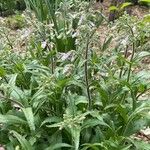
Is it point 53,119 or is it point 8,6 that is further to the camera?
point 8,6

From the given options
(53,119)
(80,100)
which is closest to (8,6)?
(80,100)

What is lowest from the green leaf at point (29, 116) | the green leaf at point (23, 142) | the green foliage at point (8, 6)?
the green foliage at point (8, 6)

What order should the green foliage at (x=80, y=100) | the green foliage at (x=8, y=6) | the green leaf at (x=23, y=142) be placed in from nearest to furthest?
the green leaf at (x=23, y=142), the green foliage at (x=80, y=100), the green foliage at (x=8, y=6)

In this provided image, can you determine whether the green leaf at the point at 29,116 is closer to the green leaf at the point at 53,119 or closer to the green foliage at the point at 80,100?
the green foliage at the point at 80,100

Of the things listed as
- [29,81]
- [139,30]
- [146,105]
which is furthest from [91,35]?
[29,81]

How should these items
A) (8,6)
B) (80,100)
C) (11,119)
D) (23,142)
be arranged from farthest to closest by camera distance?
(8,6) → (80,100) → (11,119) → (23,142)

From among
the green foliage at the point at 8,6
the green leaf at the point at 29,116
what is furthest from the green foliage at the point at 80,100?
the green foliage at the point at 8,6

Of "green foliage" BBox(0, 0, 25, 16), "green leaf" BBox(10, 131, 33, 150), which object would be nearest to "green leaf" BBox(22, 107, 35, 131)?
"green leaf" BBox(10, 131, 33, 150)

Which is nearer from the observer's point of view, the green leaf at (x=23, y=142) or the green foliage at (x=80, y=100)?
the green leaf at (x=23, y=142)

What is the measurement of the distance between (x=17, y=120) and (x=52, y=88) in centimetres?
36

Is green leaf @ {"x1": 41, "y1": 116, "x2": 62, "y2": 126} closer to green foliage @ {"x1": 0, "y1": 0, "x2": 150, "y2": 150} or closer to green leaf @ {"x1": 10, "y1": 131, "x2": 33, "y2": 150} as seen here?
green foliage @ {"x1": 0, "y1": 0, "x2": 150, "y2": 150}

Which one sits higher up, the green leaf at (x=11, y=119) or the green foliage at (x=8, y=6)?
the green leaf at (x=11, y=119)

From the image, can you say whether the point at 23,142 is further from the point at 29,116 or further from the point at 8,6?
the point at 8,6

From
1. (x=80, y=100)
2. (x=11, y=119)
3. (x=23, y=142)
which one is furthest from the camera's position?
(x=80, y=100)
